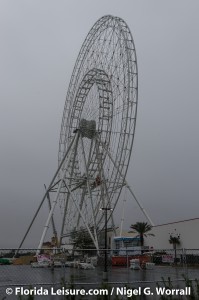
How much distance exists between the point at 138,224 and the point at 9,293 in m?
55.4

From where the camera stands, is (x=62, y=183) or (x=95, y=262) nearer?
(x=95, y=262)

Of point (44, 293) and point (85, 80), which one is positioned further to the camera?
point (85, 80)

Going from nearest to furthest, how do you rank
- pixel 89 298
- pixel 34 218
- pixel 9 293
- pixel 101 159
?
pixel 89 298, pixel 9 293, pixel 101 159, pixel 34 218

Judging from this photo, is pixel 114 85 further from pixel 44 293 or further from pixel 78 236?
pixel 44 293

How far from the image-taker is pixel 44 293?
42.2 feet

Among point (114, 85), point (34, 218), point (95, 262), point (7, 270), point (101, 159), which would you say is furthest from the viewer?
point (34, 218)

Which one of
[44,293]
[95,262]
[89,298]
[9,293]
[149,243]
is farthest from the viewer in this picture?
[149,243]

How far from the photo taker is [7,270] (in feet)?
50.8

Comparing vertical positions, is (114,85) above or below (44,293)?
above

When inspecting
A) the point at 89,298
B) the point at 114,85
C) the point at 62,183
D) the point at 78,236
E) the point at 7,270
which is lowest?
the point at 89,298

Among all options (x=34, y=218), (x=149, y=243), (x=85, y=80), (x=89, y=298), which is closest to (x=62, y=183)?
(x=34, y=218)

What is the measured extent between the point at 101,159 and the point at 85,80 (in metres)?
10.3

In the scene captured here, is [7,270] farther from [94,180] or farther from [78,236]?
[78,236]

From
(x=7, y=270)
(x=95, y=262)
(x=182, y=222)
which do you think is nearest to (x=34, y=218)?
(x=182, y=222)
